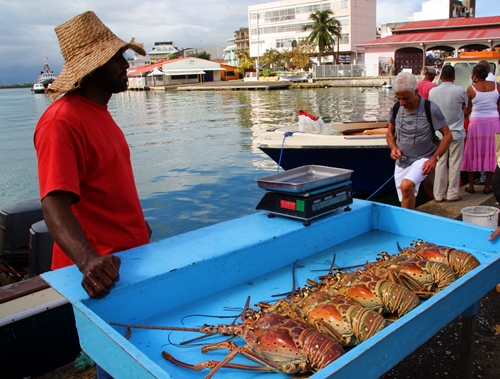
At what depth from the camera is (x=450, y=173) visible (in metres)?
7.09

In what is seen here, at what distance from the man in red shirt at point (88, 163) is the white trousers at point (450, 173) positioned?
535cm

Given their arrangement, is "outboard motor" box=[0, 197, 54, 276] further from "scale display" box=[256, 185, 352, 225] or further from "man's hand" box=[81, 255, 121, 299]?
"man's hand" box=[81, 255, 121, 299]

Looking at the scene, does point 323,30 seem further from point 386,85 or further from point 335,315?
point 335,315

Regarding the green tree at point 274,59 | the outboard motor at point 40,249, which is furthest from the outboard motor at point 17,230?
the green tree at point 274,59

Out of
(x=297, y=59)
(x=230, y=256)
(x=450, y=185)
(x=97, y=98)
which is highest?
(x=297, y=59)

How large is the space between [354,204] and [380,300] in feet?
4.04

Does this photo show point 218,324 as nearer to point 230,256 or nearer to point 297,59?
point 230,256

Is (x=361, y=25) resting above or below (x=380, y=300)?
above

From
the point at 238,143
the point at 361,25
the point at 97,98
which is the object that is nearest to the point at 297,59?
the point at 361,25

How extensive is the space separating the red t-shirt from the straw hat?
18cm

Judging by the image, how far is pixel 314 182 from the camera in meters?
3.14

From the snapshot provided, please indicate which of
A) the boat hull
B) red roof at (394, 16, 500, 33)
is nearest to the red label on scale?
the boat hull

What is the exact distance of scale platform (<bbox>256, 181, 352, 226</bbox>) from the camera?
3.06 meters

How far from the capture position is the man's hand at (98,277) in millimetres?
2141
